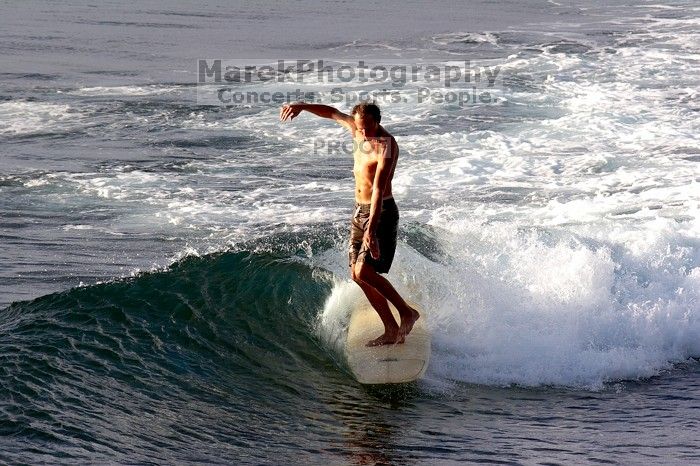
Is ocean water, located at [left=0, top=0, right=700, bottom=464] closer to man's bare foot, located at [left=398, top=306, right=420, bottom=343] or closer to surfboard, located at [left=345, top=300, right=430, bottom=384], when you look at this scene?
surfboard, located at [left=345, top=300, right=430, bottom=384]

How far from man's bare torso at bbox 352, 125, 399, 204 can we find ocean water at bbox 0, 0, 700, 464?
1490mm

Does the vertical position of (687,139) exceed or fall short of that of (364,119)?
it falls short

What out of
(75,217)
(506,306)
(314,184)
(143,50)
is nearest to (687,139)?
(314,184)

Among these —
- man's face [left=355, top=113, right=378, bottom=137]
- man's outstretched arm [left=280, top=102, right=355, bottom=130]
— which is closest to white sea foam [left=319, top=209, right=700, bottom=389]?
man's outstretched arm [left=280, top=102, right=355, bottom=130]

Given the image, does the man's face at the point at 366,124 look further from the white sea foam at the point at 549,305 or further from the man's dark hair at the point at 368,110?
the white sea foam at the point at 549,305

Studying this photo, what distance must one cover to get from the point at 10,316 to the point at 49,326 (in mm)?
475

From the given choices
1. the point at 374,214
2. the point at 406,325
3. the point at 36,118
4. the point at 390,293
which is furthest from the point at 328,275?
the point at 36,118

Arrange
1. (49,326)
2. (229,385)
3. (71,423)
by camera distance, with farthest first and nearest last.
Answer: (49,326), (229,385), (71,423)

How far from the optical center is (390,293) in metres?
7.79

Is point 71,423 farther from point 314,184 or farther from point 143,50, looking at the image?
point 143,50

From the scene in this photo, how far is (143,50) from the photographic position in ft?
79.1

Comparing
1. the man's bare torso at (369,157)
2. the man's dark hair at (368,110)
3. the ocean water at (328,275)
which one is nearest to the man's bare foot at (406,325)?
the ocean water at (328,275)

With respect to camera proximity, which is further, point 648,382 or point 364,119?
point 648,382

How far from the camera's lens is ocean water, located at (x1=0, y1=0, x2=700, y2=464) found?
7.07 m
